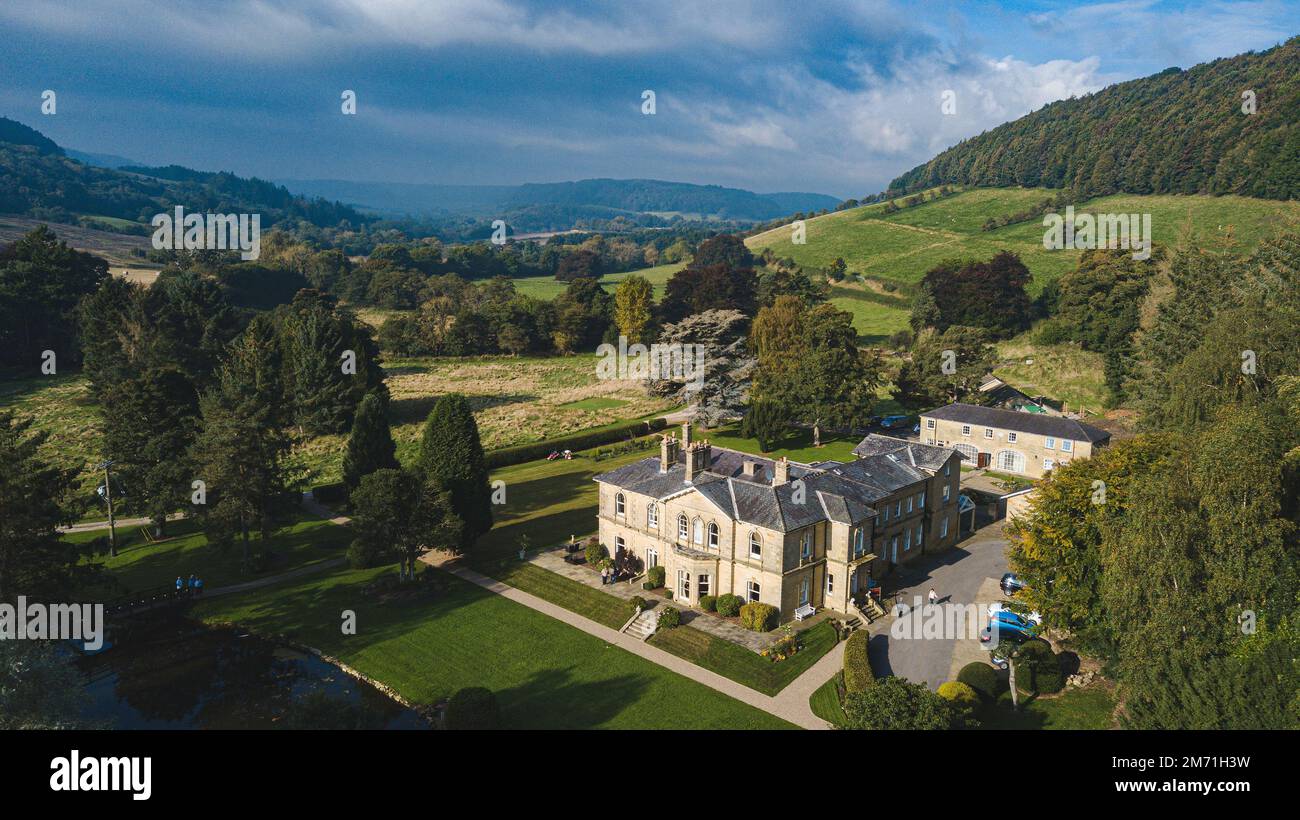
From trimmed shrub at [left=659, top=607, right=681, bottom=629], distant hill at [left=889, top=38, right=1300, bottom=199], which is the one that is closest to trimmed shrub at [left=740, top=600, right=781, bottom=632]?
trimmed shrub at [left=659, top=607, right=681, bottom=629]

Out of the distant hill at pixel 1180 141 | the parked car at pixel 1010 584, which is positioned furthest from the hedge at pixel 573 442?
the distant hill at pixel 1180 141

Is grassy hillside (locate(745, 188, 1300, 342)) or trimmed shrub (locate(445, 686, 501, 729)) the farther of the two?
grassy hillside (locate(745, 188, 1300, 342))

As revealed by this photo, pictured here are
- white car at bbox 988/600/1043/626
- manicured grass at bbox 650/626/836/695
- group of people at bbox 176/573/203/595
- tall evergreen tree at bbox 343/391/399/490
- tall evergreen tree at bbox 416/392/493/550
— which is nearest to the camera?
manicured grass at bbox 650/626/836/695

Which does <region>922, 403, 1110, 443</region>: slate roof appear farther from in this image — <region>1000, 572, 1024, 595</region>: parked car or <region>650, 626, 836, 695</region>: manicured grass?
<region>650, 626, 836, 695</region>: manicured grass

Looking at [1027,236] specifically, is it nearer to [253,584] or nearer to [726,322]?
[726,322]

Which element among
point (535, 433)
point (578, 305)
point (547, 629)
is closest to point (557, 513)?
point (547, 629)

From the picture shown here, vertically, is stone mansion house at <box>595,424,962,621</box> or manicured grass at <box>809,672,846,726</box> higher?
stone mansion house at <box>595,424,962,621</box>

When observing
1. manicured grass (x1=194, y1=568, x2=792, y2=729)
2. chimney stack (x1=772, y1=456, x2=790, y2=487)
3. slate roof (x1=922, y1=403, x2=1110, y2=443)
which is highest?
slate roof (x1=922, y1=403, x2=1110, y2=443)
